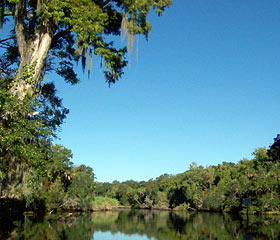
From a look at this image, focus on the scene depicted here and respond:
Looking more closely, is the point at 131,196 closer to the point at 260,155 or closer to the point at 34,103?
the point at 260,155

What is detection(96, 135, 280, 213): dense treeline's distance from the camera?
44.1 meters

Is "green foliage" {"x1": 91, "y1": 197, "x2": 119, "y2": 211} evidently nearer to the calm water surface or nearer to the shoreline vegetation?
the shoreline vegetation

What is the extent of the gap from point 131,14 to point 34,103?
3.78 meters

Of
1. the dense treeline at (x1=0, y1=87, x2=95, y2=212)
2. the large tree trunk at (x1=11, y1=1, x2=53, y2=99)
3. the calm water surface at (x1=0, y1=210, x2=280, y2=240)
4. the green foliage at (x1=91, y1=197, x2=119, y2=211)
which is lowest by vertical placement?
the calm water surface at (x1=0, y1=210, x2=280, y2=240)

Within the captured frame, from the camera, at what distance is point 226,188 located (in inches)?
2099

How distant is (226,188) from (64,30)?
1981 inches

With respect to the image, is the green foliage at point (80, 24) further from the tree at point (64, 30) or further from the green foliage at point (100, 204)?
the green foliage at point (100, 204)

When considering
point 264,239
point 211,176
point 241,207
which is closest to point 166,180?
point 211,176

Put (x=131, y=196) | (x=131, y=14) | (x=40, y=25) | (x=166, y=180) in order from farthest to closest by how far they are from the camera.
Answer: (x=131, y=196), (x=166, y=180), (x=131, y=14), (x=40, y=25)

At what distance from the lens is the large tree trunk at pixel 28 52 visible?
24.4 feet

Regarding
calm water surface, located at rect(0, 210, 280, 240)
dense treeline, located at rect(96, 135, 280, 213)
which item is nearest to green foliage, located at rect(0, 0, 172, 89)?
calm water surface, located at rect(0, 210, 280, 240)

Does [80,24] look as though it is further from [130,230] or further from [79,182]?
[79,182]

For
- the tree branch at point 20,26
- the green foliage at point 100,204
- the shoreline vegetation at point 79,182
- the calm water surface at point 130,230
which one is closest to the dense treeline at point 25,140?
the shoreline vegetation at point 79,182

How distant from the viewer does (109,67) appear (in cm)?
873
